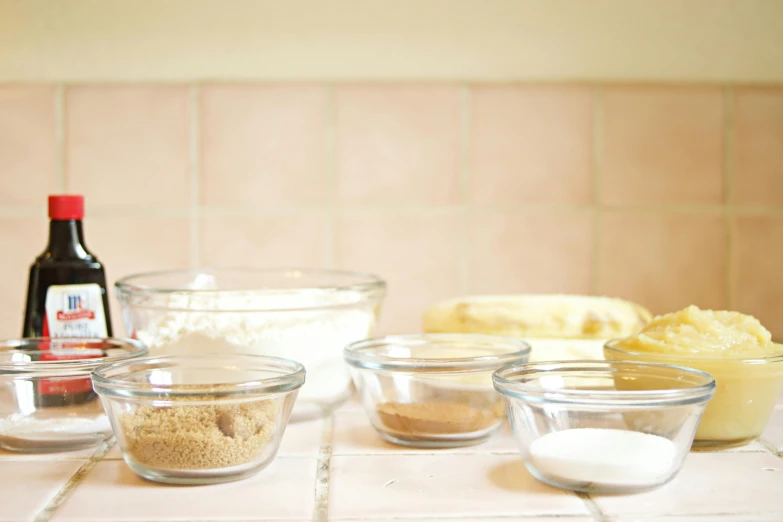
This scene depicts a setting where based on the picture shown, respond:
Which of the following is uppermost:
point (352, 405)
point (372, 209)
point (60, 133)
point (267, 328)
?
point (60, 133)

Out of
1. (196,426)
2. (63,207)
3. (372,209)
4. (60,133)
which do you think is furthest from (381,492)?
(60,133)

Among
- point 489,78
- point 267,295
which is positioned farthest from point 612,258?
point 267,295

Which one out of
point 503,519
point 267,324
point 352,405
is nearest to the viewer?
point 503,519

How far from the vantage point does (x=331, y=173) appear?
1110 mm

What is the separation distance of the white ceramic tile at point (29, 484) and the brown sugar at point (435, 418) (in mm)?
261

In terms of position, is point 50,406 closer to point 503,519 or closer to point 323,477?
point 323,477

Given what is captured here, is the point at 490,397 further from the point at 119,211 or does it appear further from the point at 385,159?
the point at 119,211

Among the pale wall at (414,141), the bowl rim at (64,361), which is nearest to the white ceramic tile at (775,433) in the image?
the pale wall at (414,141)

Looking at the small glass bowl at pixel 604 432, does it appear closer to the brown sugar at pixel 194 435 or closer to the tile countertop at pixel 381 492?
the tile countertop at pixel 381 492

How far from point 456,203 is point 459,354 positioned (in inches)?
14.4

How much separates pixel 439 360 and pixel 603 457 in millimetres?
173

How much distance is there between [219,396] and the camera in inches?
22.6

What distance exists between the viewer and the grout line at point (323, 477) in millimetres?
514

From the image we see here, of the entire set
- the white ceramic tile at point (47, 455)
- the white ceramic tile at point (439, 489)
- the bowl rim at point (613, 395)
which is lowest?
the white ceramic tile at point (47, 455)
